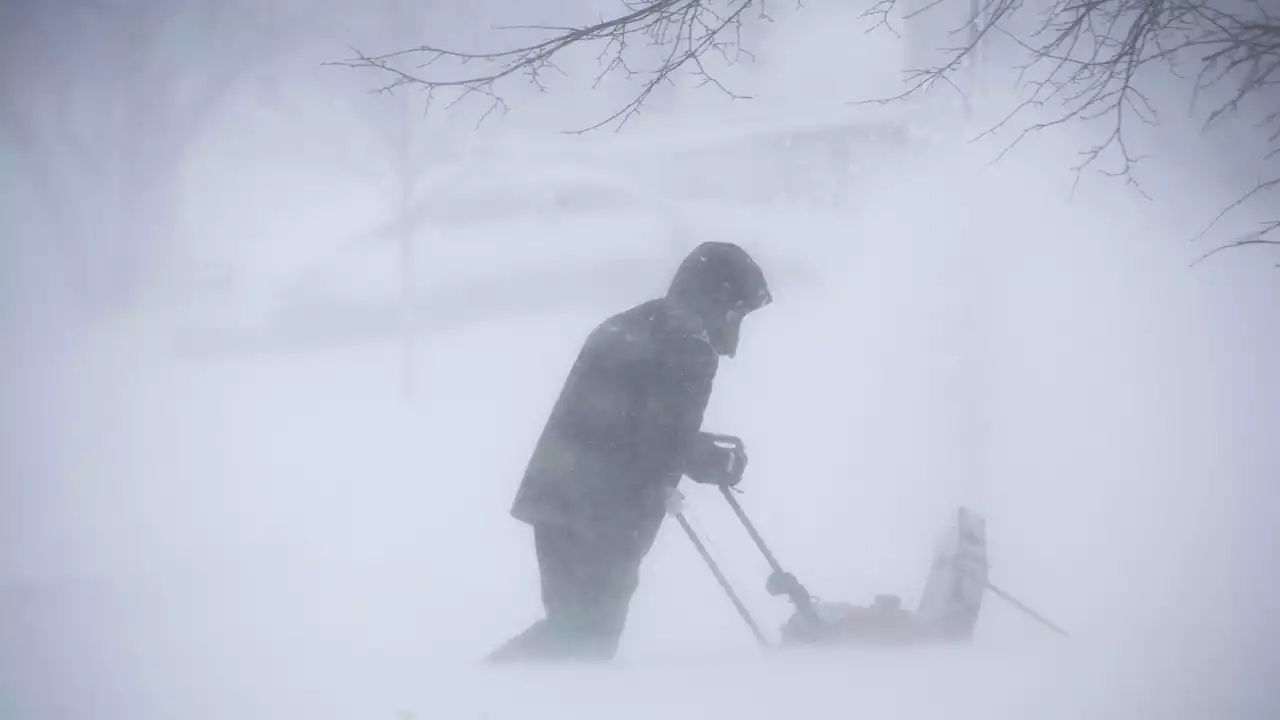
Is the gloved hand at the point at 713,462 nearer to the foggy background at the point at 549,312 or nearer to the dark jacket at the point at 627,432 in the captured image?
the dark jacket at the point at 627,432

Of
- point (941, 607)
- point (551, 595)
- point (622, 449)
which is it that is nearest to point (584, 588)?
point (551, 595)

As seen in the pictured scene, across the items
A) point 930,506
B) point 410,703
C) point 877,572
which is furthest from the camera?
point 930,506

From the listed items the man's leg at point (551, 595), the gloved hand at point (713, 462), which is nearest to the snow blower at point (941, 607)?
the gloved hand at point (713, 462)

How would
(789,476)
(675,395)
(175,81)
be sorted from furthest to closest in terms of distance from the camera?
(175,81)
(789,476)
(675,395)

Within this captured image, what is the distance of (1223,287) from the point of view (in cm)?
351

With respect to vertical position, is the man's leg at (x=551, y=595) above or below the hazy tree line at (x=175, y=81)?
below

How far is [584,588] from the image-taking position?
1967mm

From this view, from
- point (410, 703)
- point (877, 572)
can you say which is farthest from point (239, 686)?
point (877, 572)

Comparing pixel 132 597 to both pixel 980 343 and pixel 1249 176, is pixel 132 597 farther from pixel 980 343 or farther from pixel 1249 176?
pixel 1249 176

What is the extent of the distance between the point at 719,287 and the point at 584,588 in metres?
0.83

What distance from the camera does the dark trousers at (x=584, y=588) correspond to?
1.96 meters

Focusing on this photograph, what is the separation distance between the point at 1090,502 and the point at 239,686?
3073 mm

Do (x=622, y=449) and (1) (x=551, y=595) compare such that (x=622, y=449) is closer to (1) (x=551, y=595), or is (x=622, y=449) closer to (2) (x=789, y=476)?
(1) (x=551, y=595)

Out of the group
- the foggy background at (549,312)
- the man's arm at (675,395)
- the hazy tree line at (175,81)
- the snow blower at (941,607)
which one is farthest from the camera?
the hazy tree line at (175,81)
